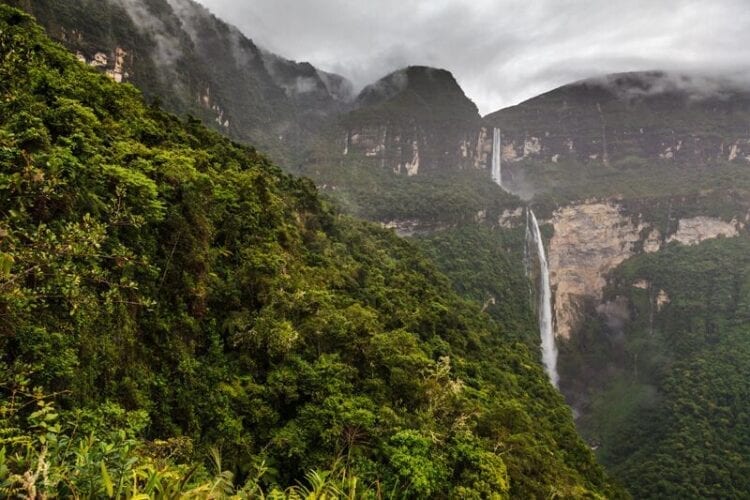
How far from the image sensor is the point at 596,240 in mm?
82938

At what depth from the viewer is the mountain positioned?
53344mm

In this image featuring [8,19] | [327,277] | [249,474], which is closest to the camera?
[249,474]

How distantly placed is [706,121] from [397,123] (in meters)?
77.5

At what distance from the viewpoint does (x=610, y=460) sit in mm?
44750

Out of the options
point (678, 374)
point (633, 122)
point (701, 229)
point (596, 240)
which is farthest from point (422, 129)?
point (678, 374)

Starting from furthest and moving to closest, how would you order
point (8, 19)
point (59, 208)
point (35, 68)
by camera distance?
1. point (8, 19)
2. point (35, 68)
3. point (59, 208)

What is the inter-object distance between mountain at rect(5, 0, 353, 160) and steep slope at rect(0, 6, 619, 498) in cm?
3080

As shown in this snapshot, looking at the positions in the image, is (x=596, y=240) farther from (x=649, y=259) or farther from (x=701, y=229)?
(x=701, y=229)

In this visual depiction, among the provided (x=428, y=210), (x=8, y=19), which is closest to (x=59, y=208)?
(x=8, y=19)

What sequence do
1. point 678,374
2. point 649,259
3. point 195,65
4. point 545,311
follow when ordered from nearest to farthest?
1. point 678,374
2. point 545,311
3. point 649,259
4. point 195,65

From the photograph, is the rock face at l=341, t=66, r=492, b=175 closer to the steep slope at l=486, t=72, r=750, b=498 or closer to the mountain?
the steep slope at l=486, t=72, r=750, b=498

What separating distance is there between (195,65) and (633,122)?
10455cm

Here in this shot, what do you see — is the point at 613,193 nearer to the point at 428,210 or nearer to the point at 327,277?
the point at 428,210

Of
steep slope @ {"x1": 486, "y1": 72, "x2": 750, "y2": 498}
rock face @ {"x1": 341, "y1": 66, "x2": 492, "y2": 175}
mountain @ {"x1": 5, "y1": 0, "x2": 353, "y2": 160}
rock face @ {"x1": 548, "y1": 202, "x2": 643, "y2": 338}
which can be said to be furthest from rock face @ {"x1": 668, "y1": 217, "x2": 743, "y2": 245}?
mountain @ {"x1": 5, "y1": 0, "x2": 353, "y2": 160}
